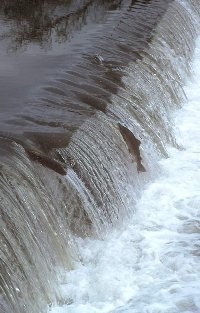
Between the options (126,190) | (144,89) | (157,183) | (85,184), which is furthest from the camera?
(144,89)

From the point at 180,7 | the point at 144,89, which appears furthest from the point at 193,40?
the point at 144,89

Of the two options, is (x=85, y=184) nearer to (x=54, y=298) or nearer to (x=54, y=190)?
(x=54, y=190)

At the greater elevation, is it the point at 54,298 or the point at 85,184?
the point at 85,184

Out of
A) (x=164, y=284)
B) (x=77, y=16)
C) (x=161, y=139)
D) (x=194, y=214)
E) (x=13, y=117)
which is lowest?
(x=164, y=284)
